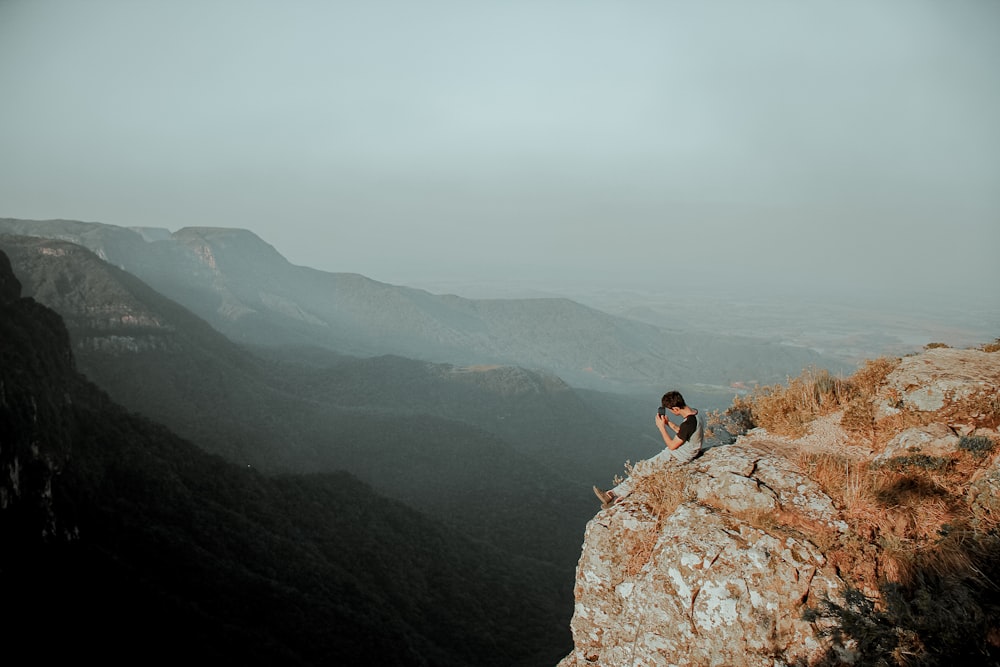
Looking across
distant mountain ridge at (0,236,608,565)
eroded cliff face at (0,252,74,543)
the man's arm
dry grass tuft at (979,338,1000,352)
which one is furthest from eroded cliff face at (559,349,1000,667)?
distant mountain ridge at (0,236,608,565)

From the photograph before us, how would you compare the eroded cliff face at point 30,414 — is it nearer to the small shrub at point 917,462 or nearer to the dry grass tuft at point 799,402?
the dry grass tuft at point 799,402

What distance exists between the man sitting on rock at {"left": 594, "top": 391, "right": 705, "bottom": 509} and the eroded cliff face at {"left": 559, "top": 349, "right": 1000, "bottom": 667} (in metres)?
0.22

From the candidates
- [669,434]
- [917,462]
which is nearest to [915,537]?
[917,462]

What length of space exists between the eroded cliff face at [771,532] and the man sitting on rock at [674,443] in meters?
0.22

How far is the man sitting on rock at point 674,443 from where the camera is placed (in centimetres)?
897

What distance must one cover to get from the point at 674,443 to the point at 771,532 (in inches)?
96.4

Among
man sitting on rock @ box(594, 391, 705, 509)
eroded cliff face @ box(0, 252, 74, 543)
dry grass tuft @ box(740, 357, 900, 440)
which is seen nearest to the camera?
dry grass tuft @ box(740, 357, 900, 440)

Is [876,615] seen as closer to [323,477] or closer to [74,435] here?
[74,435]

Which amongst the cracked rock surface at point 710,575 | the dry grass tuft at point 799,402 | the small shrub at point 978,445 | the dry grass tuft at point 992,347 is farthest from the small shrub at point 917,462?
the dry grass tuft at point 992,347

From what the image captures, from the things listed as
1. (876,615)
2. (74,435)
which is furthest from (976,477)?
(74,435)

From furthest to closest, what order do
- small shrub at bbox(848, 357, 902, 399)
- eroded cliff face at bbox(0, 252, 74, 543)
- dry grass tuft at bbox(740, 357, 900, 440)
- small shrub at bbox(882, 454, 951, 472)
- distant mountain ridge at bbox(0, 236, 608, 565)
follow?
distant mountain ridge at bbox(0, 236, 608, 565)
eroded cliff face at bbox(0, 252, 74, 543)
small shrub at bbox(848, 357, 902, 399)
dry grass tuft at bbox(740, 357, 900, 440)
small shrub at bbox(882, 454, 951, 472)

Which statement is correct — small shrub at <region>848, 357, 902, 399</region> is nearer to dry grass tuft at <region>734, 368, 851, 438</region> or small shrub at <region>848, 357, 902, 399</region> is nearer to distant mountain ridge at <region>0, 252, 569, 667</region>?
dry grass tuft at <region>734, 368, 851, 438</region>

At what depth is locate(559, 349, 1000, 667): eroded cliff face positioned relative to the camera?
6352 millimetres

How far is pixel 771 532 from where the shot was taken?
6938mm
